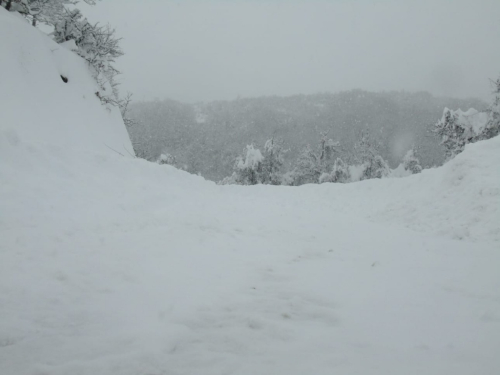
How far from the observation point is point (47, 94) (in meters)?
9.06

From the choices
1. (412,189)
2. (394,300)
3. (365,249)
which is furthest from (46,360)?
(412,189)

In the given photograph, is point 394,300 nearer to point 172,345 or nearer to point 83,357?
point 172,345

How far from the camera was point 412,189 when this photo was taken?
1246 centimetres

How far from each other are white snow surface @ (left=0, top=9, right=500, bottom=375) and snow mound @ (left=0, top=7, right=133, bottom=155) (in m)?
0.08

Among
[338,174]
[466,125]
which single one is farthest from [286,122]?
[466,125]

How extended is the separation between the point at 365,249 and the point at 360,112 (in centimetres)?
11312

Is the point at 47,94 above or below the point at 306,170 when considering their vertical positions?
above

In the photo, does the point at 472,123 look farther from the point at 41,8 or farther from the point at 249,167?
the point at 41,8

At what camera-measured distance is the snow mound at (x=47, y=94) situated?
767 cm

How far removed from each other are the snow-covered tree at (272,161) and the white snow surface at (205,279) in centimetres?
2569

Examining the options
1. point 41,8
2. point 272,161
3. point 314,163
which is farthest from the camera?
point 314,163

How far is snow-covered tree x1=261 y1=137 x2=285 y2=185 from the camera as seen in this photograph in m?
33.9

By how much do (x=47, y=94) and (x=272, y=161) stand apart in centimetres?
2687

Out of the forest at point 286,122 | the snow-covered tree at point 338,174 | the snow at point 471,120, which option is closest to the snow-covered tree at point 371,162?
the snow-covered tree at point 338,174
